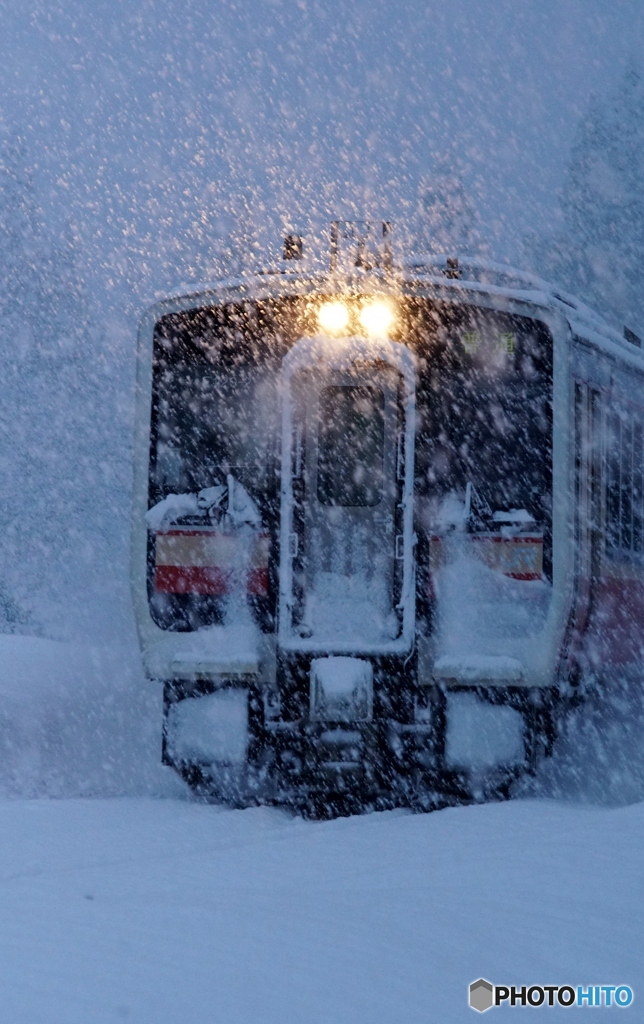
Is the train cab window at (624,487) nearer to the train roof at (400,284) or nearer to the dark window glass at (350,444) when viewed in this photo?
the train roof at (400,284)

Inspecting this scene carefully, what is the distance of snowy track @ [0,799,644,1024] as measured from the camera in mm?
3212

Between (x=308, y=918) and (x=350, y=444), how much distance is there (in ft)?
12.5

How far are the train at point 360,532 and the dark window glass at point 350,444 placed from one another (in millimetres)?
12

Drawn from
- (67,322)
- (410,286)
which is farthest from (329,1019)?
(67,322)

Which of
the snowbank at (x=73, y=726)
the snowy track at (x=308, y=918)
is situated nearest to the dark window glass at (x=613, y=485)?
the snowy track at (x=308, y=918)

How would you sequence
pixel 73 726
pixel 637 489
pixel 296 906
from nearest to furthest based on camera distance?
pixel 296 906 → pixel 637 489 → pixel 73 726

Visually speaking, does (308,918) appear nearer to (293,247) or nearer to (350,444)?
(350,444)

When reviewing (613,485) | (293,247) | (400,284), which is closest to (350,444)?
(400,284)

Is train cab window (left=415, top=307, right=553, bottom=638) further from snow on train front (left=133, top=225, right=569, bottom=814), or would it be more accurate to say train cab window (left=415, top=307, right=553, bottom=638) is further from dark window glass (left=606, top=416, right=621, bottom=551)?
dark window glass (left=606, top=416, right=621, bottom=551)

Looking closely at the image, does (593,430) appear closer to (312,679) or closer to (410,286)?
(410,286)

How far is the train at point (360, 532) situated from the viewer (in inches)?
285

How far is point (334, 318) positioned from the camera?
7363mm

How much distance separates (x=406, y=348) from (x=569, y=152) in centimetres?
2306

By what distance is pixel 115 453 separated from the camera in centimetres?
2528
